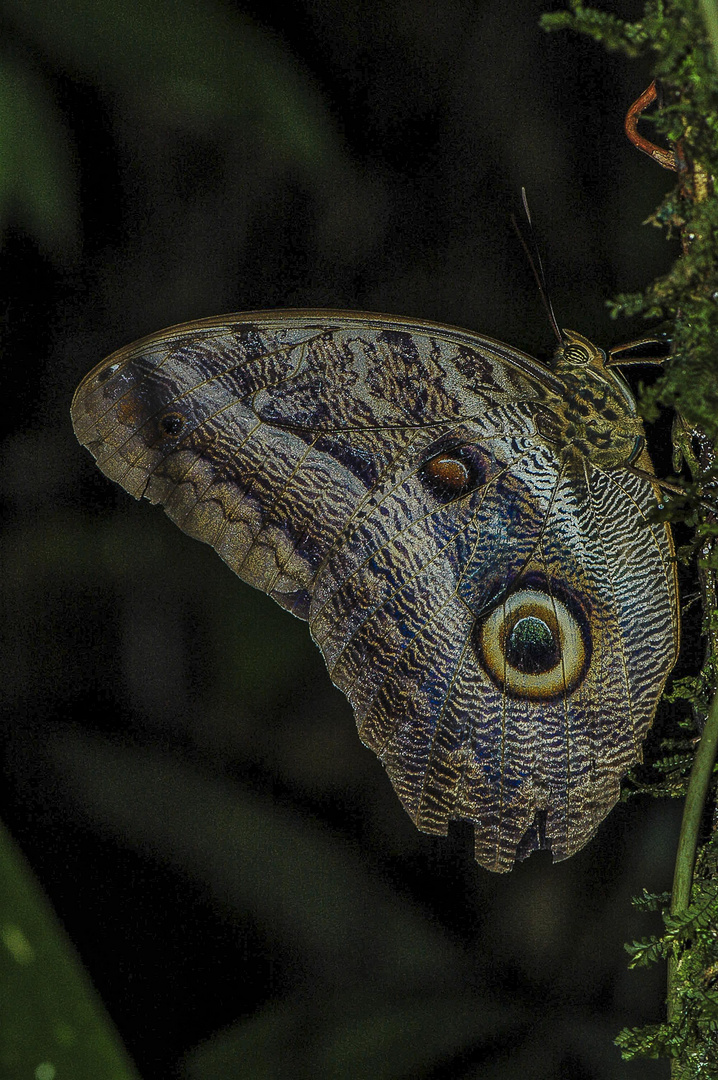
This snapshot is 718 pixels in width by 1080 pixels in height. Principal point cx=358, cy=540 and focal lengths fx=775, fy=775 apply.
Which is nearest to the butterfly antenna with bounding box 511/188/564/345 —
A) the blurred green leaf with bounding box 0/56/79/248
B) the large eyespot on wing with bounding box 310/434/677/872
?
the large eyespot on wing with bounding box 310/434/677/872

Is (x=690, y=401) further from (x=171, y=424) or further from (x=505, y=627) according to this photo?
(x=171, y=424)

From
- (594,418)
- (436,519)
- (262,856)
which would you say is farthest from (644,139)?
(262,856)

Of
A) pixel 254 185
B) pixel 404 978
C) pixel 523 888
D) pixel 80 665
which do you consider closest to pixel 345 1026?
pixel 404 978

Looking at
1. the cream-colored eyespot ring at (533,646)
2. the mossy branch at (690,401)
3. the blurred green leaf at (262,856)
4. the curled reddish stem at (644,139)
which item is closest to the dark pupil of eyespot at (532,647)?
the cream-colored eyespot ring at (533,646)

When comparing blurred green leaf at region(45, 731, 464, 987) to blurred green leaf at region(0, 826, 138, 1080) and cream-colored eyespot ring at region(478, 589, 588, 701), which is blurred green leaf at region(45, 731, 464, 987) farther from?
cream-colored eyespot ring at region(478, 589, 588, 701)

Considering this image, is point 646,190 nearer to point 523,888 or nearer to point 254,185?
point 254,185
